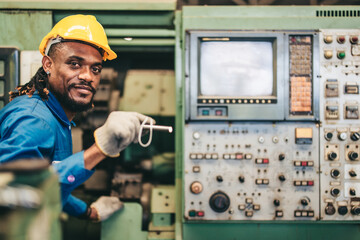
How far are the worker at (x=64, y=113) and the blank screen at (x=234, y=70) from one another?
482 mm

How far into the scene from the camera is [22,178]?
47 cm

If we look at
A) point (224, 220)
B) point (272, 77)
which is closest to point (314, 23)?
point (272, 77)

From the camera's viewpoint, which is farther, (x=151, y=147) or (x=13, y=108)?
(x=151, y=147)

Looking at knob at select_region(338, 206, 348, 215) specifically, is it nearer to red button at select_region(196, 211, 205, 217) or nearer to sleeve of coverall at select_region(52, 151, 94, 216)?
red button at select_region(196, 211, 205, 217)

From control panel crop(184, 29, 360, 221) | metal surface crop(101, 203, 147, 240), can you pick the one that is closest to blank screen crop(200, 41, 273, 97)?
control panel crop(184, 29, 360, 221)

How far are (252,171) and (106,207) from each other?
0.92m

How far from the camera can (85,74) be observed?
1.25m

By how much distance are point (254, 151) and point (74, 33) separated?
113cm

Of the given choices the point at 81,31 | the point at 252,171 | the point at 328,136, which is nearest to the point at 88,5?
the point at 81,31

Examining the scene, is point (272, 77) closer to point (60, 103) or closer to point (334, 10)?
point (334, 10)

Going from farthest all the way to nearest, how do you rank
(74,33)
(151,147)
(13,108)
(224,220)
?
(151,147), (224,220), (74,33), (13,108)

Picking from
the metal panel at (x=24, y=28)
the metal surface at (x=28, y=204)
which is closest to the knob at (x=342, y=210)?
the metal surface at (x=28, y=204)

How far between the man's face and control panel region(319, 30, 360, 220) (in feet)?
4.14

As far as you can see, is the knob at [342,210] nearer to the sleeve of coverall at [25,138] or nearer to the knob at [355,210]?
the knob at [355,210]
